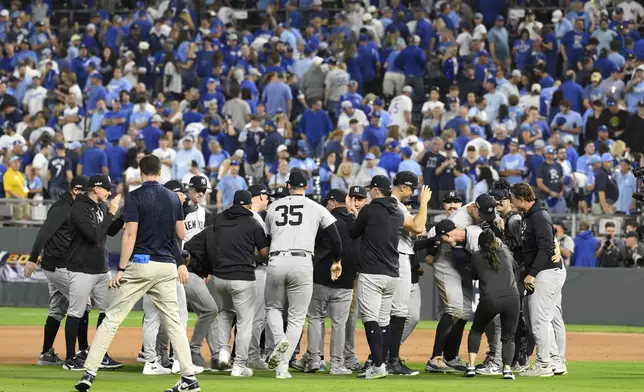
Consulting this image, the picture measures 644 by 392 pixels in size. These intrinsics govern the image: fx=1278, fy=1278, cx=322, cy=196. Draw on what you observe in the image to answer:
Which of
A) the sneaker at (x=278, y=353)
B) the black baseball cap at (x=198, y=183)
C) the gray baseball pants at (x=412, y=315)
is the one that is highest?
the black baseball cap at (x=198, y=183)

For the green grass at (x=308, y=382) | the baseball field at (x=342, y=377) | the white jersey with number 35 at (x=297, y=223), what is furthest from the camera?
the white jersey with number 35 at (x=297, y=223)

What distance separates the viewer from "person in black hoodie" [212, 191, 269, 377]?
14.4 m

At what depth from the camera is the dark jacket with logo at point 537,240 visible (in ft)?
47.6

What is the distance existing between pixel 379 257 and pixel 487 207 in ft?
4.48

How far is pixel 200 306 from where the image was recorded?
14.8 metres

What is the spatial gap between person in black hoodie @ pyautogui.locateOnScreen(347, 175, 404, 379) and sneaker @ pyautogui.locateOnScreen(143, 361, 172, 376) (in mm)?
2318

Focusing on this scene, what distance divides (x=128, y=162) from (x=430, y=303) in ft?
24.1

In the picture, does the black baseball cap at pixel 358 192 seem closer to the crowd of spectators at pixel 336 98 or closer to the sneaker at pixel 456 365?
the sneaker at pixel 456 365

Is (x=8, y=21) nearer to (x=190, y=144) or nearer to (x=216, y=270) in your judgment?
(x=190, y=144)

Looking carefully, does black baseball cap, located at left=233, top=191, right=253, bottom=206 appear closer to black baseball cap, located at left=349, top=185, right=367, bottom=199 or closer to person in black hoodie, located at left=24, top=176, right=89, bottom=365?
black baseball cap, located at left=349, top=185, right=367, bottom=199

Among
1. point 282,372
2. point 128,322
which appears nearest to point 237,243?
point 282,372

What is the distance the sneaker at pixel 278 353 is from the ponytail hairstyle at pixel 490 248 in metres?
2.46

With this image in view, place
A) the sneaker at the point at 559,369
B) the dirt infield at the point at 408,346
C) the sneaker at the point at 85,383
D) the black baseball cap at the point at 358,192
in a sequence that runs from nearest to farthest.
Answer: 1. the sneaker at the point at 85,383
2. the sneaker at the point at 559,369
3. the black baseball cap at the point at 358,192
4. the dirt infield at the point at 408,346

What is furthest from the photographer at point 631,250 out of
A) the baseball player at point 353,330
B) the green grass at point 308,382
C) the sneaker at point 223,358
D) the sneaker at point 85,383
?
the sneaker at point 85,383
